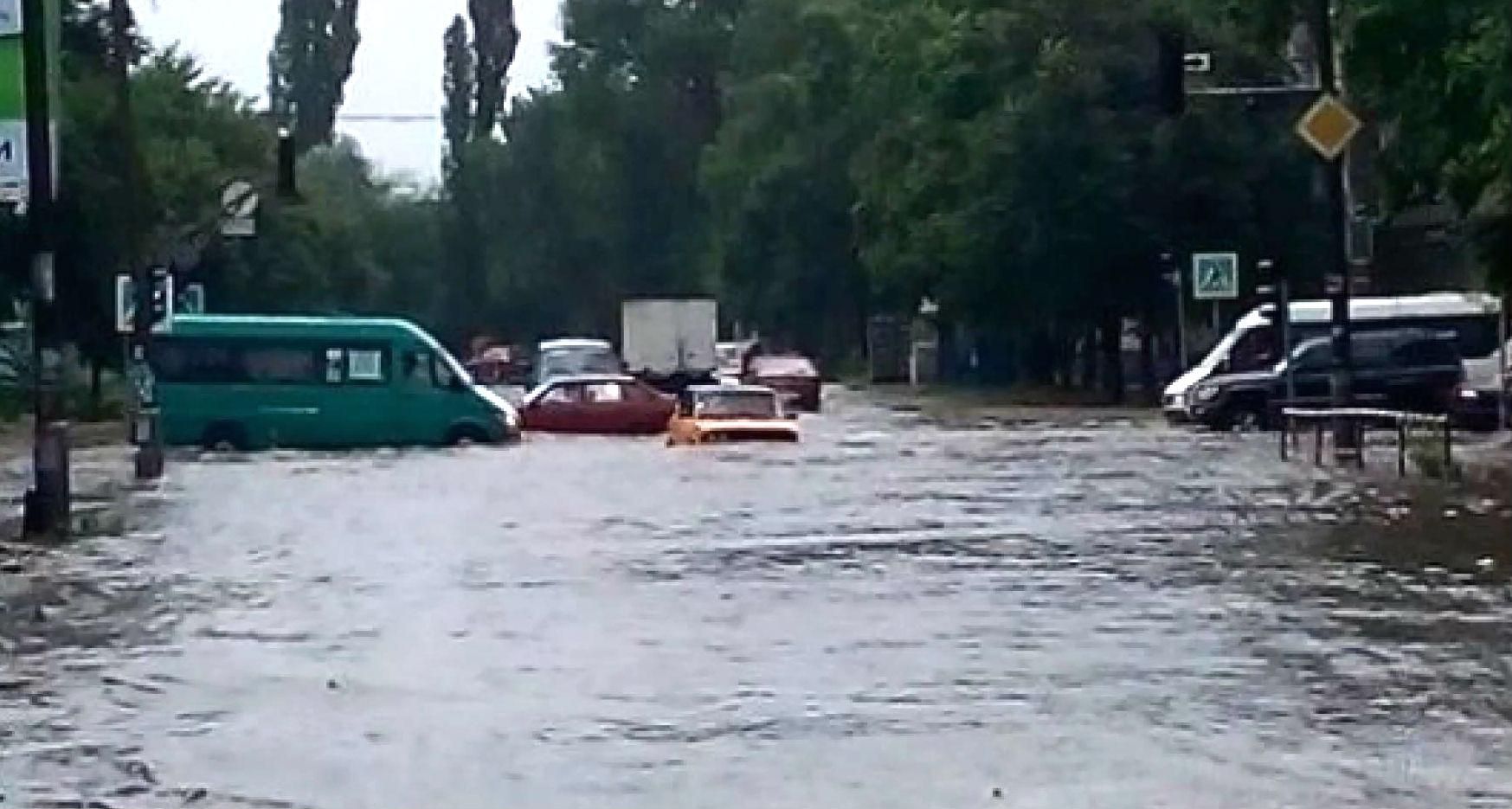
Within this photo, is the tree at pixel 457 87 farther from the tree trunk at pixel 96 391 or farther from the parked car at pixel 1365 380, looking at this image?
the parked car at pixel 1365 380

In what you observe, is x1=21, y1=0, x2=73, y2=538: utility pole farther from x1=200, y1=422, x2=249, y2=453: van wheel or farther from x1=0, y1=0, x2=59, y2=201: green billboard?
x1=200, y1=422, x2=249, y2=453: van wheel

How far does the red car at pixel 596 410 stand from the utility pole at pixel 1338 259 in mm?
21920

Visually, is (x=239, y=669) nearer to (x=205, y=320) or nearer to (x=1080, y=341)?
(x=205, y=320)

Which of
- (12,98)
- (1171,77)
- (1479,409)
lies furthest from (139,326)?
(1479,409)

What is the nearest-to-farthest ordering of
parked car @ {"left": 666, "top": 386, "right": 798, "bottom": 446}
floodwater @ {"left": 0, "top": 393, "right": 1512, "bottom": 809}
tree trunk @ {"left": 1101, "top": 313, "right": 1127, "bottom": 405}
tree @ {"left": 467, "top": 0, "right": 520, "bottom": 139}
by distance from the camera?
floodwater @ {"left": 0, "top": 393, "right": 1512, "bottom": 809}, parked car @ {"left": 666, "top": 386, "right": 798, "bottom": 446}, tree trunk @ {"left": 1101, "top": 313, "right": 1127, "bottom": 405}, tree @ {"left": 467, "top": 0, "right": 520, "bottom": 139}

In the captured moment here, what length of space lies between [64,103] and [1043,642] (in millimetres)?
53898

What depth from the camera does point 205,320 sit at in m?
59.9

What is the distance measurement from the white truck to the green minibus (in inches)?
1182

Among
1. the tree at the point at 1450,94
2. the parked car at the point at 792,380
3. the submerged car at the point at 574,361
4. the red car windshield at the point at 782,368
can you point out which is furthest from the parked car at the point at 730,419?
the red car windshield at the point at 782,368

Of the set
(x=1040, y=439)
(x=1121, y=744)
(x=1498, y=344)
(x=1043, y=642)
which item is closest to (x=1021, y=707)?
(x=1121, y=744)

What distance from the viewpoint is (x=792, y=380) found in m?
80.4

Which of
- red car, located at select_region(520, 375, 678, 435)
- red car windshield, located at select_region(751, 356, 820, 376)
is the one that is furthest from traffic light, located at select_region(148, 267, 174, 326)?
red car windshield, located at select_region(751, 356, 820, 376)

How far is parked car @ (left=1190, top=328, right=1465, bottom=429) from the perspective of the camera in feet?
189

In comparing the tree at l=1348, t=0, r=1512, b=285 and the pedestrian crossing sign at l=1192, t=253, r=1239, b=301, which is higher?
the tree at l=1348, t=0, r=1512, b=285
